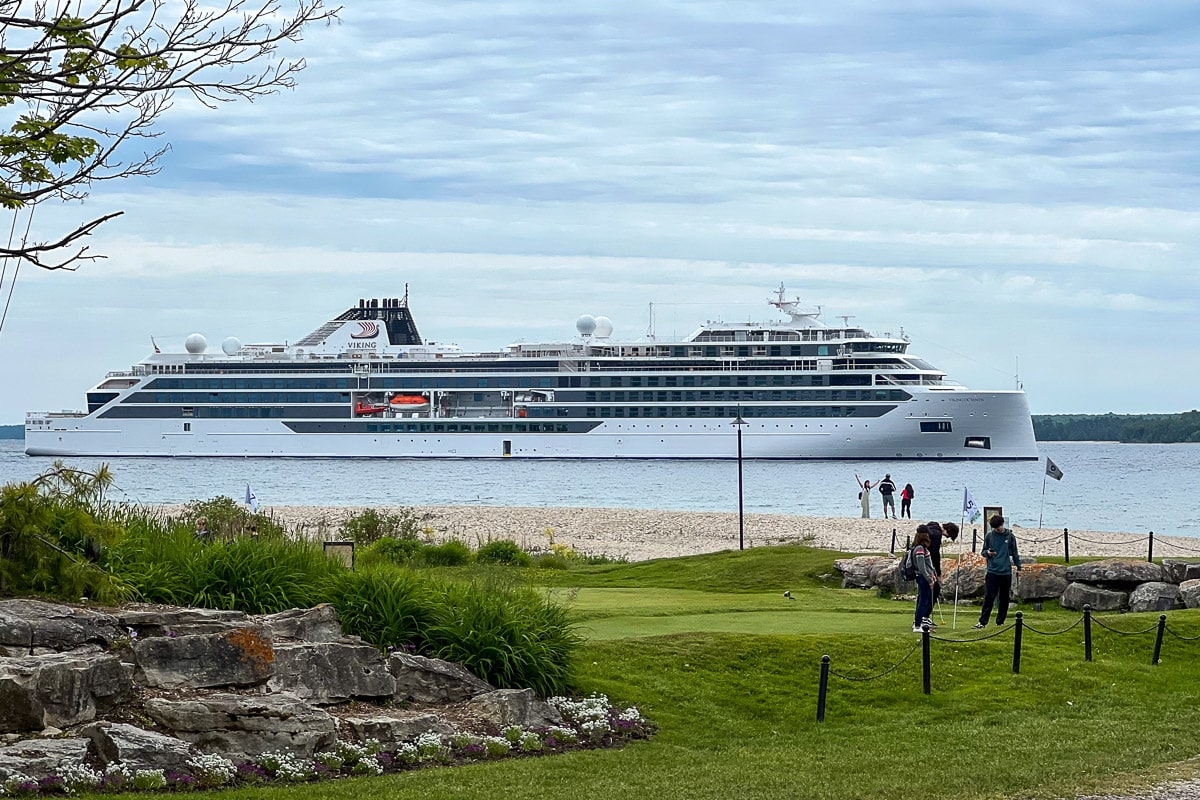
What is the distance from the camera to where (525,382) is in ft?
305

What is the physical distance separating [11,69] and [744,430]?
82.2 metres

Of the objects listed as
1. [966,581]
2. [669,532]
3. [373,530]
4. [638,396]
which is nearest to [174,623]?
[966,581]

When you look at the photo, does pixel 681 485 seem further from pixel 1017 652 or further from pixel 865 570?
pixel 1017 652

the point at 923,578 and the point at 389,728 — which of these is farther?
the point at 923,578

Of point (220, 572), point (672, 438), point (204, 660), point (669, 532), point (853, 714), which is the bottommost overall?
point (669, 532)

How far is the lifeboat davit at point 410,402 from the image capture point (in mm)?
95000

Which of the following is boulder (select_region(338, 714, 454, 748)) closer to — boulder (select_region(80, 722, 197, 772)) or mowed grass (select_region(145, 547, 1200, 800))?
mowed grass (select_region(145, 547, 1200, 800))

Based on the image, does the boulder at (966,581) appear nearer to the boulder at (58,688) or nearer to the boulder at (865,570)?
the boulder at (865,570)

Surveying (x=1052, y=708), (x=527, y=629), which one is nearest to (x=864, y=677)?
(x=1052, y=708)

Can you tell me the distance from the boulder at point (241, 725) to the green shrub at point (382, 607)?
1819 millimetres

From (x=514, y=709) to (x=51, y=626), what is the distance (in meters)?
3.51

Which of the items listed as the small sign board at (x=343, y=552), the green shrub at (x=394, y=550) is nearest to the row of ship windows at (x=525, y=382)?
the green shrub at (x=394, y=550)

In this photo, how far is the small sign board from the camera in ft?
44.7

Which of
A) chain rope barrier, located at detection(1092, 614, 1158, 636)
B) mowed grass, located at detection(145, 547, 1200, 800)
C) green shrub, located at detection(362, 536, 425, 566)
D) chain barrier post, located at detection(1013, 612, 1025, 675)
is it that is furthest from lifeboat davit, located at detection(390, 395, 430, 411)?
chain barrier post, located at detection(1013, 612, 1025, 675)
